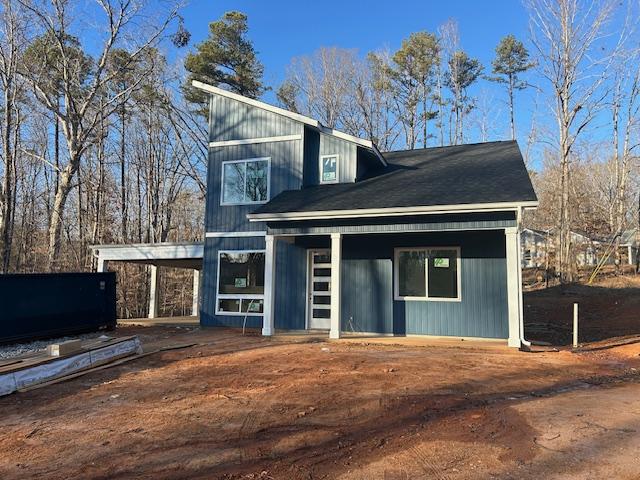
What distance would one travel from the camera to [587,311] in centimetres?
1711

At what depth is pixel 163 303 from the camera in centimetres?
2880

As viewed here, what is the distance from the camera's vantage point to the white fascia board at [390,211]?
9.38 m

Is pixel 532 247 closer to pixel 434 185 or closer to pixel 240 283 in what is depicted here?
pixel 434 185

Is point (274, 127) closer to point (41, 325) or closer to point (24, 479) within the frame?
point (41, 325)

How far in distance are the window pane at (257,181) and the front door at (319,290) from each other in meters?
2.48

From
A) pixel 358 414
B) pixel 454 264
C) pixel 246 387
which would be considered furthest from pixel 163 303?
pixel 358 414

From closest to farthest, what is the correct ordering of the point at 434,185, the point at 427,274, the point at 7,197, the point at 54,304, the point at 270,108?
the point at 434,185
the point at 427,274
the point at 54,304
the point at 270,108
the point at 7,197

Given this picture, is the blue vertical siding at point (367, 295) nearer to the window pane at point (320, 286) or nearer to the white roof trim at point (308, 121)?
the window pane at point (320, 286)

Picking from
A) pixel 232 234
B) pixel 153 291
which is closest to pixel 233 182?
pixel 232 234

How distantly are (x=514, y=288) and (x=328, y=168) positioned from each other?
627cm

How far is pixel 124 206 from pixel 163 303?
6.67 m

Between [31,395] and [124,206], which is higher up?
[124,206]

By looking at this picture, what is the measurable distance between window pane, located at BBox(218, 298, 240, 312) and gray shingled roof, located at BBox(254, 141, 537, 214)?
3107mm

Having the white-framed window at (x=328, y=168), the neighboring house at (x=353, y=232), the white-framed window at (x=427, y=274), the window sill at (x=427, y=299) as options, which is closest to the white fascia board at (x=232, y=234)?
the neighboring house at (x=353, y=232)
